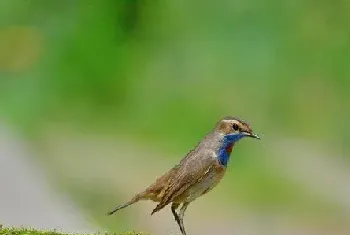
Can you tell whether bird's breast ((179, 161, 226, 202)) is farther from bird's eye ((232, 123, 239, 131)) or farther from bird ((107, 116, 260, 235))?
bird's eye ((232, 123, 239, 131))

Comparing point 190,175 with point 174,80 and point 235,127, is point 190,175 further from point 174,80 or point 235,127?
point 174,80

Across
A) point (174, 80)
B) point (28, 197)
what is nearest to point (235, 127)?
point (28, 197)

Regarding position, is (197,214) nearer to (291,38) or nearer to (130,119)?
(130,119)

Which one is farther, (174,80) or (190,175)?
(174,80)

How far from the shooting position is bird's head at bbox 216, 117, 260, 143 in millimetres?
4684

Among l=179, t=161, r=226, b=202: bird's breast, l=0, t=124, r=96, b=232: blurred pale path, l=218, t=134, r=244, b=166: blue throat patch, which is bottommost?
l=0, t=124, r=96, b=232: blurred pale path

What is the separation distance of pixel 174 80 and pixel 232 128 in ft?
19.1

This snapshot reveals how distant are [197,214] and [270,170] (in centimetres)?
110

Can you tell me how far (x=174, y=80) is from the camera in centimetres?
1051

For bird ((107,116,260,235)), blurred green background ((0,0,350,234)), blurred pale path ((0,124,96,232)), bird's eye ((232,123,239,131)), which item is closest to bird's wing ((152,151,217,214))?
bird ((107,116,260,235))

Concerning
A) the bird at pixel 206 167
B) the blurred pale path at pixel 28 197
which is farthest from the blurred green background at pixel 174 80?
the bird at pixel 206 167

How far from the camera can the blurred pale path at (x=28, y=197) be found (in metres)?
7.76

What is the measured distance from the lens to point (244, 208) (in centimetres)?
884

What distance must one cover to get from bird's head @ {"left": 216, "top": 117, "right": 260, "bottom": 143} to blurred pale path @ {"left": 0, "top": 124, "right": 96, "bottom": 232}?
9.24 ft
